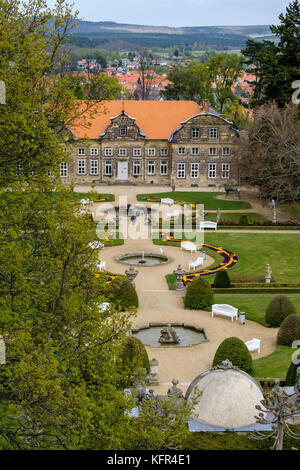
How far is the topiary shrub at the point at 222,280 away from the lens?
3492 cm

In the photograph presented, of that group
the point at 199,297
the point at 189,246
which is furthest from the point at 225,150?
the point at 199,297

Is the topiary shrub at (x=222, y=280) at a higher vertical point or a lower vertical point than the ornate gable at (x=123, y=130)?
lower

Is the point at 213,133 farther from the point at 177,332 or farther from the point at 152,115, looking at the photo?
the point at 177,332

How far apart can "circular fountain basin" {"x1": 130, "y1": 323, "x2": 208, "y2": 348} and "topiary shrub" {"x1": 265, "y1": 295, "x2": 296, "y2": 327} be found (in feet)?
10.6

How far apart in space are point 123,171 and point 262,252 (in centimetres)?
3160

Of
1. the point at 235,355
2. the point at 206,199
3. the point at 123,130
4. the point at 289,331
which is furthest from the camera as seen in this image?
the point at 123,130

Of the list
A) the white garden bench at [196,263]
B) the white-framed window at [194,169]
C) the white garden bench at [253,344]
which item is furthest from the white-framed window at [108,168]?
the white garden bench at [253,344]

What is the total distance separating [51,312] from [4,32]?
6.32 m

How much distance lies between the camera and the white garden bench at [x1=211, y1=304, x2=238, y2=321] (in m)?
30.0

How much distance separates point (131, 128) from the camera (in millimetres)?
70312

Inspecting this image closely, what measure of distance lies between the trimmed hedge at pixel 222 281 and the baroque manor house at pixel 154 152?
36.2 metres

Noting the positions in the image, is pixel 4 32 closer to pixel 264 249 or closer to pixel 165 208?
pixel 264 249

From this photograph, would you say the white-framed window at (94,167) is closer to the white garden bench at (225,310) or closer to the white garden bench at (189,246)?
the white garden bench at (189,246)

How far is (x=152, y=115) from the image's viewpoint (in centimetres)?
7288
